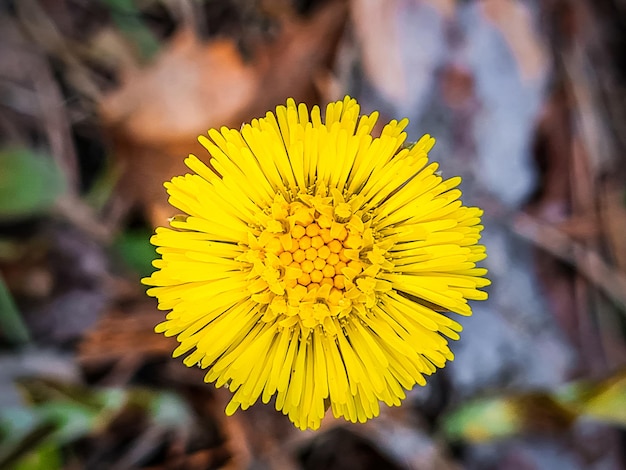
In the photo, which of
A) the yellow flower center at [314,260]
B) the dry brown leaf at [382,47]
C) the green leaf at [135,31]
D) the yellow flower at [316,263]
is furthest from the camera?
the green leaf at [135,31]

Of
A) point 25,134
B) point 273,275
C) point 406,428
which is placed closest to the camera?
point 273,275

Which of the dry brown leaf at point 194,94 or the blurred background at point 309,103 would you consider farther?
the dry brown leaf at point 194,94

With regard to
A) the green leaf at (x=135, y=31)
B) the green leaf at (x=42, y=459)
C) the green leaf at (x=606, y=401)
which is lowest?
the green leaf at (x=606, y=401)

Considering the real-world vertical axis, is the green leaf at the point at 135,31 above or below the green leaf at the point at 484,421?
above

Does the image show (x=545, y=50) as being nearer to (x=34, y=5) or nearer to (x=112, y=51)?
(x=112, y=51)

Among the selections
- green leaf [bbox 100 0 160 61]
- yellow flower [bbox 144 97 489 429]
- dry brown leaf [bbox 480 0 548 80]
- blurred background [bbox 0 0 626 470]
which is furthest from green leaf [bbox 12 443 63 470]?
dry brown leaf [bbox 480 0 548 80]

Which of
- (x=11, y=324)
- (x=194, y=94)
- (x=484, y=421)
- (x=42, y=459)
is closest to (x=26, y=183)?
(x=11, y=324)

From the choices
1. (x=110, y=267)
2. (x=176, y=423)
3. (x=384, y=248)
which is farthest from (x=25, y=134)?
(x=384, y=248)

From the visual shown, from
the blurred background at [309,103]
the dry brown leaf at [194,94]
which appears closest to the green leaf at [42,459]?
the blurred background at [309,103]

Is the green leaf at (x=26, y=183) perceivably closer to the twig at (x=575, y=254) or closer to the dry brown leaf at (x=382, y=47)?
the dry brown leaf at (x=382, y=47)
